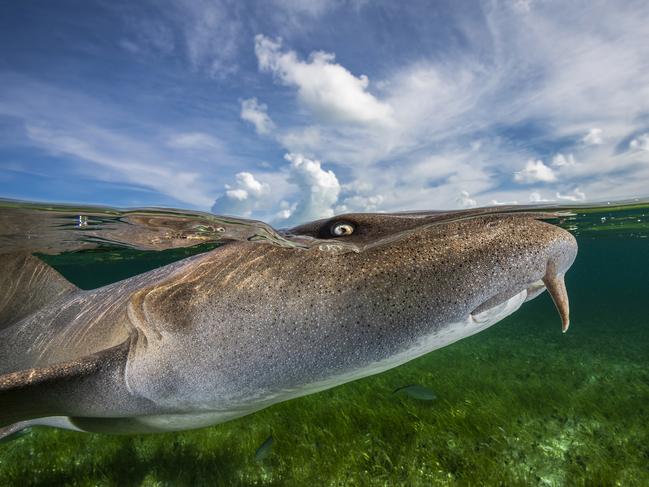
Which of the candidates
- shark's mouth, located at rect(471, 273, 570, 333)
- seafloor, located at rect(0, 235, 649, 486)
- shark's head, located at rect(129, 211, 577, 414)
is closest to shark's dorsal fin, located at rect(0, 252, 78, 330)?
shark's head, located at rect(129, 211, 577, 414)

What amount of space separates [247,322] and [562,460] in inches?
228

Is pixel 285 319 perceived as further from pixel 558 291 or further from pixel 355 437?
pixel 355 437

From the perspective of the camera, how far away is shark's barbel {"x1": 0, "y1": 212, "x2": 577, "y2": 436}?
2.07 meters

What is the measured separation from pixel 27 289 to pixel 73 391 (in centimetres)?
257

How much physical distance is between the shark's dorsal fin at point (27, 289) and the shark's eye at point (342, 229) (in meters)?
3.30

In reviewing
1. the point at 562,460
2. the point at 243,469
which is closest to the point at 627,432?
the point at 562,460

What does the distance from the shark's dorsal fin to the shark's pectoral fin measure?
2.08 metres

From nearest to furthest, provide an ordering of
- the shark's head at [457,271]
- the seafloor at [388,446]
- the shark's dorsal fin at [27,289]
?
the shark's head at [457,271]
the shark's dorsal fin at [27,289]
the seafloor at [388,446]

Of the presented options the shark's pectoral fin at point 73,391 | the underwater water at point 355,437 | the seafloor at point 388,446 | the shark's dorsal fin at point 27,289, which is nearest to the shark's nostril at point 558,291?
the underwater water at point 355,437

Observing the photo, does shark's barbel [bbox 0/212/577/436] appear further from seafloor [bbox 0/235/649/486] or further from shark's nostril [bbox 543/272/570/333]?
seafloor [bbox 0/235/649/486]

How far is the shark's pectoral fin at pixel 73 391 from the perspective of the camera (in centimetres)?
213

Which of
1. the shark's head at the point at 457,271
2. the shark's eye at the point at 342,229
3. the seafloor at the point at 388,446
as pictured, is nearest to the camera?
the shark's head at the point at 457,271

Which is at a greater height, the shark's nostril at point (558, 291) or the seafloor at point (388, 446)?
the shark's nostril at point (558, 291)

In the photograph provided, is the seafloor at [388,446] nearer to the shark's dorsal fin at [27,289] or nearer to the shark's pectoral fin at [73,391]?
the shark's dorsal fin at [27,289]
